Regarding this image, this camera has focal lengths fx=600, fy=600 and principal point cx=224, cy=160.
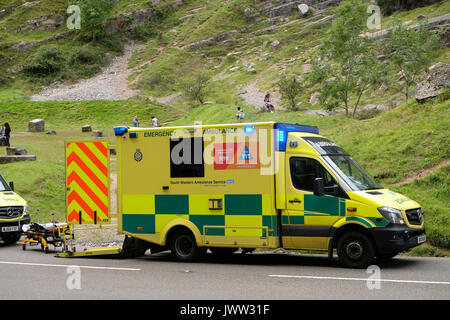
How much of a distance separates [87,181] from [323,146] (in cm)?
530

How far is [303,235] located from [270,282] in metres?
1.86

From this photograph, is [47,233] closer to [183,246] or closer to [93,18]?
[183,246]

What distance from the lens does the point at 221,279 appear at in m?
10.3

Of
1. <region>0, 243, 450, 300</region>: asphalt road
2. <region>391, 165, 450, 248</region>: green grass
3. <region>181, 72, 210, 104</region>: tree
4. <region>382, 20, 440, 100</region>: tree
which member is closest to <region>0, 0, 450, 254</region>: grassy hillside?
<region>391, 165, 450, 248</region>: green grass

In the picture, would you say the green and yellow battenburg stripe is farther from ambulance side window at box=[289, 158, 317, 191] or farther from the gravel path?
the gravel path

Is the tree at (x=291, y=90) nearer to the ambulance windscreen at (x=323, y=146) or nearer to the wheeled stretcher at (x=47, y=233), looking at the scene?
the wheeled stretcher at (x=47, y=233)

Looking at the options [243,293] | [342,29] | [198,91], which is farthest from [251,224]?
[198,91]

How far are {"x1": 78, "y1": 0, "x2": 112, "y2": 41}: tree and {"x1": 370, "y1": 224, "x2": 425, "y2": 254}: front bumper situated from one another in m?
81.6

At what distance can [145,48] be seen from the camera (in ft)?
286

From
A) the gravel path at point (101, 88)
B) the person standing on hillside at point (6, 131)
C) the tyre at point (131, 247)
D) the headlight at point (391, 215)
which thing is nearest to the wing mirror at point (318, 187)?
the headlight at point (391, 215)

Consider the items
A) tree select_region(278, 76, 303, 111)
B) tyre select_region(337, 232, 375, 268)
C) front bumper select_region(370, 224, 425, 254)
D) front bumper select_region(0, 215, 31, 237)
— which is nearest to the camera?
front bumper select_region(370, 224, 425, 254)

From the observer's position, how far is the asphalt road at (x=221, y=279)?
8797 mm

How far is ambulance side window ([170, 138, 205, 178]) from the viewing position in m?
12.4
